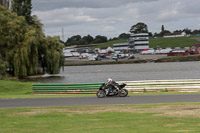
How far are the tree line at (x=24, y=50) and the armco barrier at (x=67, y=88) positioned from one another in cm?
2031

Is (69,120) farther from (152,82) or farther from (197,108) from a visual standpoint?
(152,82)

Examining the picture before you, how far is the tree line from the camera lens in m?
53.4

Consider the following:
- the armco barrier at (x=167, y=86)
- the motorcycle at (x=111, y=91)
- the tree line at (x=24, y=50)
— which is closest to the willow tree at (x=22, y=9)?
the tree line at (x=24, y=50)

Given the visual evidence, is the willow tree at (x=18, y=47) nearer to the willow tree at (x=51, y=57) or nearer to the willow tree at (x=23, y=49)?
the willow tree at (x=23, y=49)

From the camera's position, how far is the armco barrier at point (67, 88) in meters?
28.0

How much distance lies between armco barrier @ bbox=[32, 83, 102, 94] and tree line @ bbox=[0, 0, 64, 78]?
20.3 m

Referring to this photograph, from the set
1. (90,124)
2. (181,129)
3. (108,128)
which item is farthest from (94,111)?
(181,129)

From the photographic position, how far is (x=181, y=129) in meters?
11.3

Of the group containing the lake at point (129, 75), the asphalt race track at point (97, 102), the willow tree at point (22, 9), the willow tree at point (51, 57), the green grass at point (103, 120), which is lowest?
the lake at point (129, 75)

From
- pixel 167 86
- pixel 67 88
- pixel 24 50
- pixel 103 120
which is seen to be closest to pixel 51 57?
pixel 24 50

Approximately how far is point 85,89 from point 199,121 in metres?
16.1

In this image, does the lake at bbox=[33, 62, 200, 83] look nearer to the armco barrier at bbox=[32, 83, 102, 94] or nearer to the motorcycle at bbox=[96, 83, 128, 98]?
the armco barrier at bbox=[32, 83, 102, 94]

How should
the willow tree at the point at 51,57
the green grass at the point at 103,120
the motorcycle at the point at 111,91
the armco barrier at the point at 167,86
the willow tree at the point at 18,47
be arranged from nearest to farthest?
the green grass at the point at 103,120
the motorcycle at the point at 111,91
the armco barrier at the point at 167,86
the willow tree at the point at 18,47
the willow tree at the point at 51,57

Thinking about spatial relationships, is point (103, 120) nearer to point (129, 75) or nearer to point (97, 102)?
point (97, 102)
